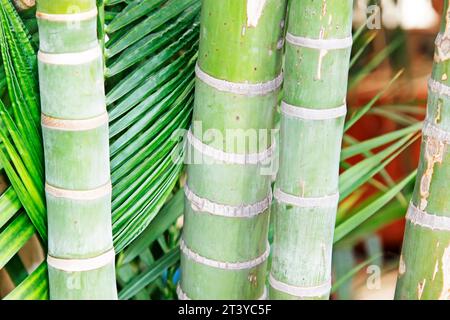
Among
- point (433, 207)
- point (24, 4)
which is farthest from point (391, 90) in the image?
point (24, 4)

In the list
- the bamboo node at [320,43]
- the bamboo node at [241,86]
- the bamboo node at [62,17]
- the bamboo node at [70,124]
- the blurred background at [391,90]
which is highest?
the bamboo node at [62,17]

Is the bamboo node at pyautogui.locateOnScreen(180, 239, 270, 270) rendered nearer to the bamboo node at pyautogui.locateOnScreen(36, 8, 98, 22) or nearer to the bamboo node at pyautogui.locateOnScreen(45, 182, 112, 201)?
the bamboo node at pyautogui.locateOnScreen(45, 182, 112, 201)

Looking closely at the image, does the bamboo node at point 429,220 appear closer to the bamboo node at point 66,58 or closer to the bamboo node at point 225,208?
the bamboo node at point 225,208

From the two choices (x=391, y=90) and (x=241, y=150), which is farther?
(x=391, y=90)

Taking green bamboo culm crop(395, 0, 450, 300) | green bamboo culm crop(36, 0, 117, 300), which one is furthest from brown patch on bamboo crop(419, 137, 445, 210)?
green bamboo culm crop(36, 0, 117, 300)

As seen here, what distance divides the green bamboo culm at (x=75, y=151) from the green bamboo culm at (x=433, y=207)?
288mm

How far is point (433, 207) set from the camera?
67 centimetres

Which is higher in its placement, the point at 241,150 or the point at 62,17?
the point at 62,17

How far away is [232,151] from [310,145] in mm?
74

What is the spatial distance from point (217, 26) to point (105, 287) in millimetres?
273

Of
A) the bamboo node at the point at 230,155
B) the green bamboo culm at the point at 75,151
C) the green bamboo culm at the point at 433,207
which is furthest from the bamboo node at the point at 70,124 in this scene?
the green bamboo culm at the point at 433,207

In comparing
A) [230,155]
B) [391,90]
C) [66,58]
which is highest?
[66,58]

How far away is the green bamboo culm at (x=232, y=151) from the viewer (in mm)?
632

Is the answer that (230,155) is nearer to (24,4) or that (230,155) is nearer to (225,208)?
(225,208)
